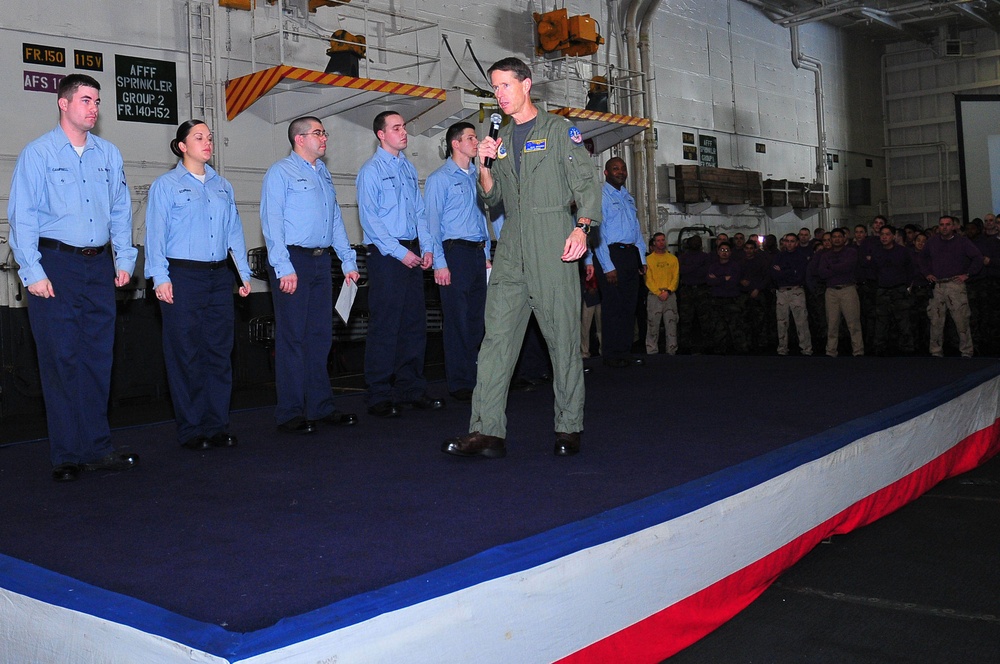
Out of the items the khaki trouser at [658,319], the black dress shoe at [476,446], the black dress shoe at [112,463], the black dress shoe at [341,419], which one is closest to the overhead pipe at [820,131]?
the khaki trouser at [658,319]

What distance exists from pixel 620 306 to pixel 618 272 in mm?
299

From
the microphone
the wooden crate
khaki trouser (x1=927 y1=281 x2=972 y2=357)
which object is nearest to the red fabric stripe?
the microphone

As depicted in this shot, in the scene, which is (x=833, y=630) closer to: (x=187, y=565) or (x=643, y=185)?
(x=187, y=565)

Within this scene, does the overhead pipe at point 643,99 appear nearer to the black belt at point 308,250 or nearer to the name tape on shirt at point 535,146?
the black belt at point 308,250

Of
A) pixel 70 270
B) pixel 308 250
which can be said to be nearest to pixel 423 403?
pixel 308 250

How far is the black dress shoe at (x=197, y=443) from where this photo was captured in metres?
4.21

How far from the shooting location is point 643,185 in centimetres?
1274

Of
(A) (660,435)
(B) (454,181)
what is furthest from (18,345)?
(A) (660,435)

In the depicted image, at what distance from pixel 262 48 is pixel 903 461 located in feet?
23.1

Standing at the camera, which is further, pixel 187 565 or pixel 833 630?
pixel 833 630

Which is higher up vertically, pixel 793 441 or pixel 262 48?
pixel 262 48

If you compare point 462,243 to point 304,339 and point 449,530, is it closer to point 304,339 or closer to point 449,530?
point 304,339

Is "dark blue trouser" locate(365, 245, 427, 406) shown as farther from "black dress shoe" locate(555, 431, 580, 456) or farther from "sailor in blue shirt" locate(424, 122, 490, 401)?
"black dress shoe" locate(555, 431, 580, 456)

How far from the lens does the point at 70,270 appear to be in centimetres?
366
